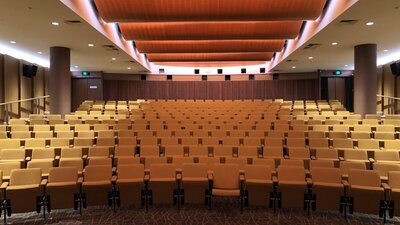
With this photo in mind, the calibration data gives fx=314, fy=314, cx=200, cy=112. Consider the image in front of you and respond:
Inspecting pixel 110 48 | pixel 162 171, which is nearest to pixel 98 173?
pixel 162 171

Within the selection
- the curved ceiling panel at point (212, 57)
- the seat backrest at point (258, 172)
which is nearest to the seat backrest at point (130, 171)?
the seat backrest at point (258, 172)

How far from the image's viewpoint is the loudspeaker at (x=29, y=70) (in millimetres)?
13367

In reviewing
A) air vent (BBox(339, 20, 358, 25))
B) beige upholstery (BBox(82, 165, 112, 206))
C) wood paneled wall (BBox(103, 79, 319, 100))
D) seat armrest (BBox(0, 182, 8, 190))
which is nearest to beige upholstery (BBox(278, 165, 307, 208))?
beige upholstery (BBox(82, 165, 112, 206))

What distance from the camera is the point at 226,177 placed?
5.21 metres

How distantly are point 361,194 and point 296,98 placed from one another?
49.4 feet

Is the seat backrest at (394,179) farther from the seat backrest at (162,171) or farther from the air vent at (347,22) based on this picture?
the air vent at (347,22)

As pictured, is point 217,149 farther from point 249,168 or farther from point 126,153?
point 126,153

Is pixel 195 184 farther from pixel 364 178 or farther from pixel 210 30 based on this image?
pixel 210 30

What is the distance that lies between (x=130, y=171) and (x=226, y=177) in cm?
162

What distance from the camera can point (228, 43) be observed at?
13055 mm

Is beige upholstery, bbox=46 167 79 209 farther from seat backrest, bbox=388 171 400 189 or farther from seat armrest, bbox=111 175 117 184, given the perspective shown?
seat backrest, bbox=388 171 400 189

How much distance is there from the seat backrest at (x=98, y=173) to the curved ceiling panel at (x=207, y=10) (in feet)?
15.1

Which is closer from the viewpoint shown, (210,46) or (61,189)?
(61,189)

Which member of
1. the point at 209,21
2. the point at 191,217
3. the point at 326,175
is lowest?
the point at 191,217
